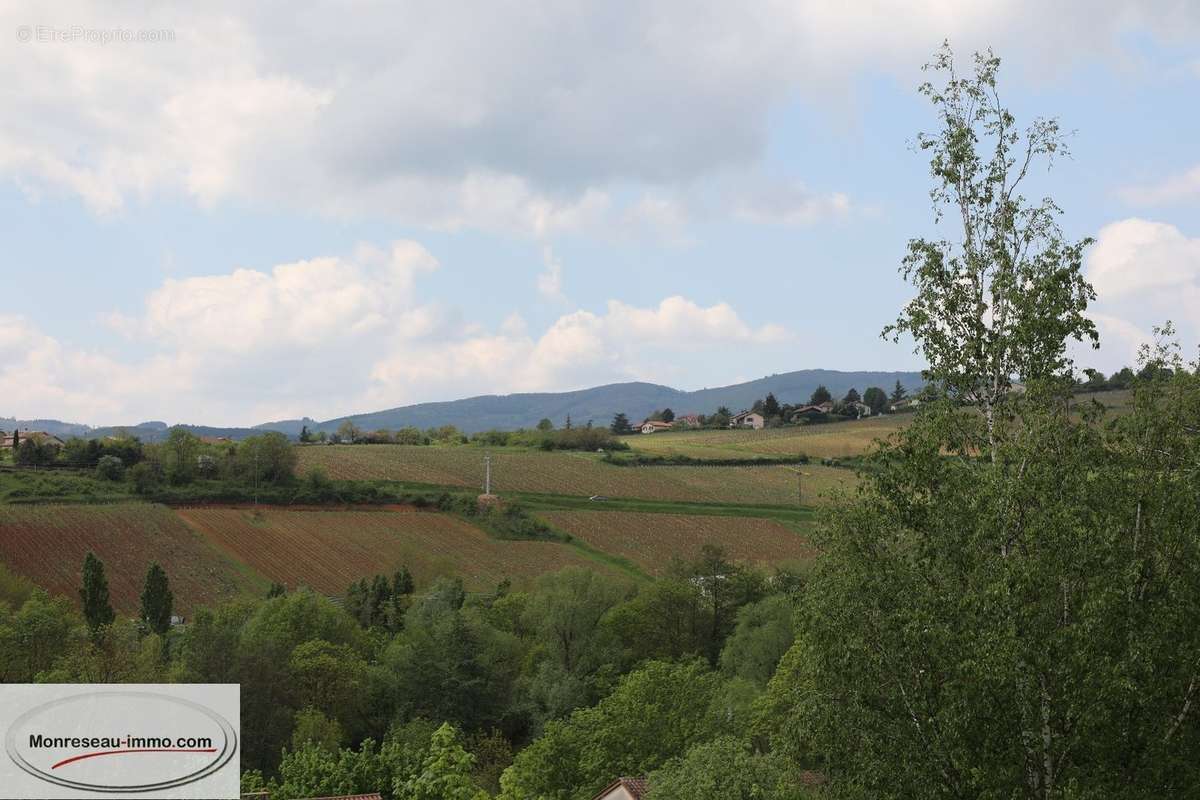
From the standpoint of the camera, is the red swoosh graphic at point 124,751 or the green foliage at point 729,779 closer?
the red swoosh graphic at point 124,751

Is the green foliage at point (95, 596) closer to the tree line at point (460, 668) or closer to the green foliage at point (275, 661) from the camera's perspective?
the tree line at point (460, 668)

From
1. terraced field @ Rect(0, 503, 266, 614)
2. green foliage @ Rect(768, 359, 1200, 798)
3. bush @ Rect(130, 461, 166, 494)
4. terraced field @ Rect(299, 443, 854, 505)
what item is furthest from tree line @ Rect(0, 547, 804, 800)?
terraced field @ Rect(299, 443, 854, 505)

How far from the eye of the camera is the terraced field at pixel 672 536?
84.2 metres

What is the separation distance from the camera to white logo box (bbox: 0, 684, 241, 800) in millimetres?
15352

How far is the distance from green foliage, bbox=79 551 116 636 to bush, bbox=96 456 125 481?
120 ft

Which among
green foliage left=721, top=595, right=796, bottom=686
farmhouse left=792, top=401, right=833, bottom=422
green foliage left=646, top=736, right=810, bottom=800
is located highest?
farmhouse left=792, top=401, right=833, bottom=422

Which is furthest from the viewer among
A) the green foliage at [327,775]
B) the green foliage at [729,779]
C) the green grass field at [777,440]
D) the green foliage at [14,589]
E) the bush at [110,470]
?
→ the green grass field at [777,440]

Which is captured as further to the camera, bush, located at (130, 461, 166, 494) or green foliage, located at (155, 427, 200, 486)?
green foliage, located at (155, 427, 200, 486)

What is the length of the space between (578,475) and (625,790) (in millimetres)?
85326

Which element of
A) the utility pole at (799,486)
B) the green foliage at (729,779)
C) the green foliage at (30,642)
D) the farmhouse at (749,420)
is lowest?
the green foliage at (30,642)

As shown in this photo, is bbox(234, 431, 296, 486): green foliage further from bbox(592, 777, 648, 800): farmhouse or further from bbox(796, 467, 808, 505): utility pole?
bbox(592, 777, 648, 800): farmhouse

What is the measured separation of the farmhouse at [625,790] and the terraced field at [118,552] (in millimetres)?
49035

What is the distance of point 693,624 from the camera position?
62.2 m

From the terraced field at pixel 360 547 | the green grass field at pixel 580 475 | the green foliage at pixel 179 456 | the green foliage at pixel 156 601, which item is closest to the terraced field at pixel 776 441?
the green grass field at pixel 580 475
